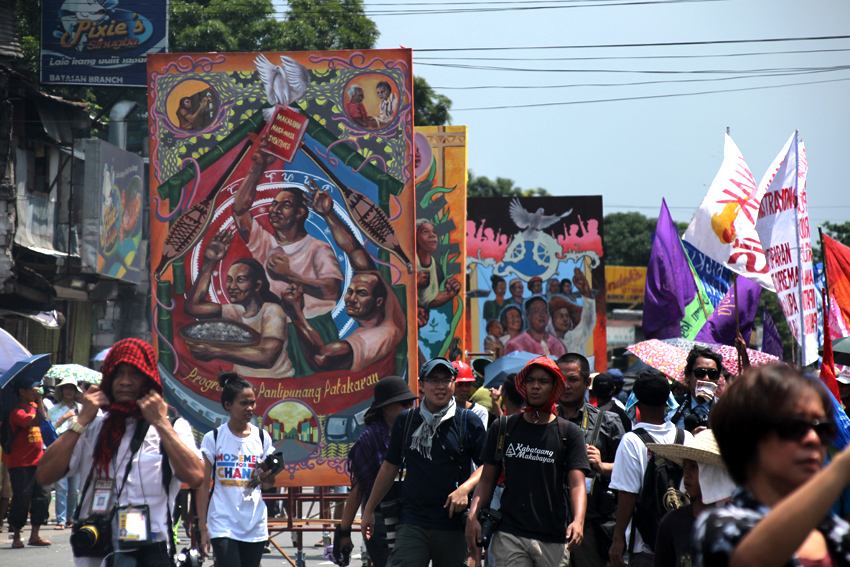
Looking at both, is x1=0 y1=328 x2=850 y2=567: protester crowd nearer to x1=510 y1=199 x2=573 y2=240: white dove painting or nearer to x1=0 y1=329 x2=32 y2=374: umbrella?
x1=0 y1=329 x2=32 y2=374: umbrella

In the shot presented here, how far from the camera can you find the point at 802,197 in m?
Result: 6.51

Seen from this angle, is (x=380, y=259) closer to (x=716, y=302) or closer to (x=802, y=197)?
(x=802, y=197)

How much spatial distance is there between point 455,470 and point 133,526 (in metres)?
2.03

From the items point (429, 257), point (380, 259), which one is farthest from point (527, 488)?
point (429, 257)

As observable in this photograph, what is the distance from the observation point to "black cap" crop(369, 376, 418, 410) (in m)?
6.71

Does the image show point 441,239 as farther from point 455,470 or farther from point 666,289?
point 455,470

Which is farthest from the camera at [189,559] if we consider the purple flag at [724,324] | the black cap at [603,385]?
the purple flag at [724,324]

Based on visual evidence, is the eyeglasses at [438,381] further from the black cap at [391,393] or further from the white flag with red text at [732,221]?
the white flag with red text at [732,221]

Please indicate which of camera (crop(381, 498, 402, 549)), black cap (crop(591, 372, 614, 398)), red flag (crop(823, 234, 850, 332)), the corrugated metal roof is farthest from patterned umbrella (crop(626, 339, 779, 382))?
the corrugated metal roof

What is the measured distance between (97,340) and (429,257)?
14.4m

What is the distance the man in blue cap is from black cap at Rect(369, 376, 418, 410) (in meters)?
6.05

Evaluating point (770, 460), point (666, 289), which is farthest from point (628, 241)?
point (770, 460)

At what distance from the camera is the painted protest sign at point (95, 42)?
2705 cm

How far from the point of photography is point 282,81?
9.35 m
